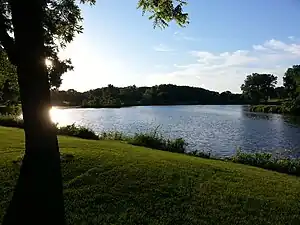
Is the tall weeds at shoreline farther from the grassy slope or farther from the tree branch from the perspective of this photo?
the tree branch

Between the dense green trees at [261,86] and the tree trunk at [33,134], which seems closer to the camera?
the tree trunk at [33,134]

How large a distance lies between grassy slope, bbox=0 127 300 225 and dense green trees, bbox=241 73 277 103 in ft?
428

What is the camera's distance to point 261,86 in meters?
136

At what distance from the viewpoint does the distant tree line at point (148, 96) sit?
132625 millimetres

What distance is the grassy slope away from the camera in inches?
275

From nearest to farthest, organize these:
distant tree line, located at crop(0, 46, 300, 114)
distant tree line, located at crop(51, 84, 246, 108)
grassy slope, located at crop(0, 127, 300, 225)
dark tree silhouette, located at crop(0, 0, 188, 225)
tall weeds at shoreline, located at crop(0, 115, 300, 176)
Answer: dark tree silhouette, located at crop(0, 0, 188, 225)
grassy slope, located at crop(0, 127, 300, 225)
tall weeds at shoreline, located at crop(0, 115, 300, 176)
distant tree line, located at crop(0, 46, 300, 114)
distant tree line, located at crop(51, 84, 246, 108)

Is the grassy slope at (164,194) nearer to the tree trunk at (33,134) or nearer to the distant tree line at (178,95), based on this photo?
the tree trunk at (33,134)

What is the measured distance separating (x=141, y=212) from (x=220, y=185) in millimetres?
2992

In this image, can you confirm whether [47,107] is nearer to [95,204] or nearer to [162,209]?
[95,204]

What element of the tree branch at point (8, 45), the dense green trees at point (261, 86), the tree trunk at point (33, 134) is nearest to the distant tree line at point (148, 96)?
the dense green trees at point (261, 86)

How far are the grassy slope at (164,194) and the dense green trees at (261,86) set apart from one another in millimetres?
130377

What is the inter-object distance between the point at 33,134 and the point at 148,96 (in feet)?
456

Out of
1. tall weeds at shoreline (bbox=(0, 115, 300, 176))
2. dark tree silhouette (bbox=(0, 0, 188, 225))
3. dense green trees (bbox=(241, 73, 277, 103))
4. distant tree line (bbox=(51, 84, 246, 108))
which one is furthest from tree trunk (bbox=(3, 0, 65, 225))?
dense green trees (bbox=(241, 73, 277, 103))

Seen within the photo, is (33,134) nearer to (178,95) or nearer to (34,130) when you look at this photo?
(34,130)
